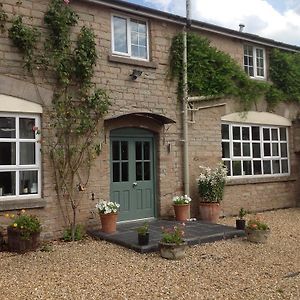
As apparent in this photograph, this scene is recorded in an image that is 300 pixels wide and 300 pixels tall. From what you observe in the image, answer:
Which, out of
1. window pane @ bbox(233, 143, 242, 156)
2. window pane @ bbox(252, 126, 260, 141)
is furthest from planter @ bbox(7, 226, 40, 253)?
window pane @ bbox(252, 126, 260, 141)

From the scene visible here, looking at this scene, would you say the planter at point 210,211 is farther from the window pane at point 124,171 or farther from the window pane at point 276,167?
the window pane at point 276,167

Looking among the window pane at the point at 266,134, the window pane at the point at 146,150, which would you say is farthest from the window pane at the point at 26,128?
the window pane at the point at 266,134

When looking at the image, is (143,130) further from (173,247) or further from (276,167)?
(276,167)

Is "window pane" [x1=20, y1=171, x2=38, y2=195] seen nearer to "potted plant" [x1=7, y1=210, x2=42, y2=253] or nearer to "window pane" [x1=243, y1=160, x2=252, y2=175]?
"potted plant" [x1=7, y1=210, x2=42, y2=253]

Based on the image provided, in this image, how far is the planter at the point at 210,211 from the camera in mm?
Answer: 10625

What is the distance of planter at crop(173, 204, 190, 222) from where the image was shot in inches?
400

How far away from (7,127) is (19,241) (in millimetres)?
2437

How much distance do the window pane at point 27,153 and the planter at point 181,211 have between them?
3911 mm

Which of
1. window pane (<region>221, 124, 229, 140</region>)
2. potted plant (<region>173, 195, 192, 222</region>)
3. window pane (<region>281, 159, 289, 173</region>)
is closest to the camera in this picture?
potted plant (<region>173, 195, 192, 222</region>)

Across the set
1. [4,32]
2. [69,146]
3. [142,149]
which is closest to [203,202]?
[142,149]

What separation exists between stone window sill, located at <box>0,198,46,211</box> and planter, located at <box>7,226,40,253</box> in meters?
0.48

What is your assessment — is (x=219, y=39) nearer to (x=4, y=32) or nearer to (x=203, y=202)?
(x=203, y=202)

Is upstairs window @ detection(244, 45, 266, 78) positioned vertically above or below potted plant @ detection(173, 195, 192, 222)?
above

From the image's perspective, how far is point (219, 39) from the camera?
12188mm
